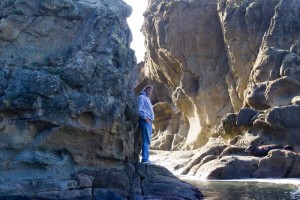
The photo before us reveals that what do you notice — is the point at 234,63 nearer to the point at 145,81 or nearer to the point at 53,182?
the point at 145,81

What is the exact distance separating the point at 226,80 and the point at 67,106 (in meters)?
34.1

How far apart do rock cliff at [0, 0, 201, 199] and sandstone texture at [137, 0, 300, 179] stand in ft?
35.2

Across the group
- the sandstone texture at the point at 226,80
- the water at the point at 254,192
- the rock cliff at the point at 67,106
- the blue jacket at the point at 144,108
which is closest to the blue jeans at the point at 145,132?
the blue jacket at the point at 144,108

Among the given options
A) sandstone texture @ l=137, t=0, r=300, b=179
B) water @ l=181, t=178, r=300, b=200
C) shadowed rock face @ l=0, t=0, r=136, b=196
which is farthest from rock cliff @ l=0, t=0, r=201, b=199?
sandstone texture @ l=137, t=0, r=300, b=179

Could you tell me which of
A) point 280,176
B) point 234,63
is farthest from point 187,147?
point 280,176

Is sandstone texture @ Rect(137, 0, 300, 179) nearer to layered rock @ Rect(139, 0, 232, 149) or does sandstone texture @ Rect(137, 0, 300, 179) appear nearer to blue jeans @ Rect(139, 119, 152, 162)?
layered rock @ Rect(139, 0, 232, 149)

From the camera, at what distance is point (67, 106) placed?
1180cm

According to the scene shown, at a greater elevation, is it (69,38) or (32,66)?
(69,38)

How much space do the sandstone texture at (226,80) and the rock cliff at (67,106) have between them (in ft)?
35.2

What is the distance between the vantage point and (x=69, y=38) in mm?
13367

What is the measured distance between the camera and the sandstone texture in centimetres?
2733

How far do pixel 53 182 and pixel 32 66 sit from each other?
3.07 m

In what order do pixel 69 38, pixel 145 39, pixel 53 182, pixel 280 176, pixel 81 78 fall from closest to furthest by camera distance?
pixel 53 182 < pixel 81 78 < pixel 69 38 < pixel 280 176 < pixel 145 39

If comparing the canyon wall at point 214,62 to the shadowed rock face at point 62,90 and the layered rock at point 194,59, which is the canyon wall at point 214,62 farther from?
the shadowed rock face at point 62,90
